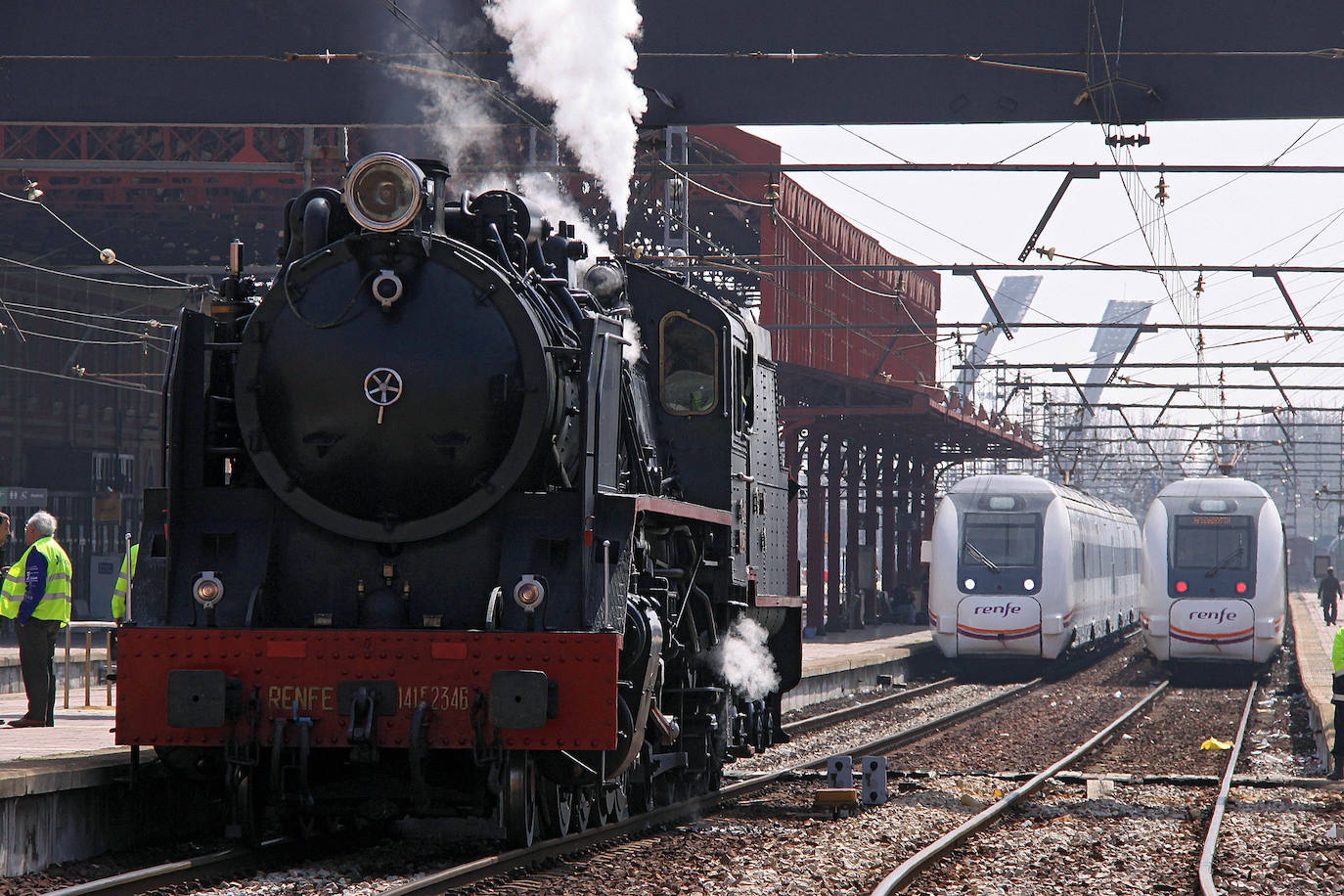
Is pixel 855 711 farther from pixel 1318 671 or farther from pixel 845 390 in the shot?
pixel 845 390

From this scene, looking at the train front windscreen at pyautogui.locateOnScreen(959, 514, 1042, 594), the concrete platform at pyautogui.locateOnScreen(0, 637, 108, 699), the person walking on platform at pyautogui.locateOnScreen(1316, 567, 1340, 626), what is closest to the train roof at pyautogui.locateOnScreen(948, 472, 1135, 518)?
the train front windscreen at pyautogui.locateOnScreen(959, 514, 1042, 594)

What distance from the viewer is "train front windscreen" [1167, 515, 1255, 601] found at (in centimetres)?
2423

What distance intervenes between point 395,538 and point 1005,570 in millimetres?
17635

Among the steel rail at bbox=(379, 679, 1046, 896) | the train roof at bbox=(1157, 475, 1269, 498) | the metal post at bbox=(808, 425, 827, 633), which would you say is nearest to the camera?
the steel rail at bbox=(379, 679, 1046, 896)

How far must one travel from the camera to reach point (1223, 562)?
24.3 metres

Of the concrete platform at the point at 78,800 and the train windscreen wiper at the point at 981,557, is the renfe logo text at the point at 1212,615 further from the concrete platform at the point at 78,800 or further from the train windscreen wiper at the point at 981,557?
the concrete platform at the point at 78,800

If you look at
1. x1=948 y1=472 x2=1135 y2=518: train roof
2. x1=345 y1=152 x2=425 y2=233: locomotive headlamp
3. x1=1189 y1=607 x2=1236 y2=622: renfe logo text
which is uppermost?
x1=345 y1=152 x2=425 y2=233: locomotive headlamp

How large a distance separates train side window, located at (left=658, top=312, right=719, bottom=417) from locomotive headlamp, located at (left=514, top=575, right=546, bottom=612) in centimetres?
253

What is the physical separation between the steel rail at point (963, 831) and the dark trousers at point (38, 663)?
253 inches

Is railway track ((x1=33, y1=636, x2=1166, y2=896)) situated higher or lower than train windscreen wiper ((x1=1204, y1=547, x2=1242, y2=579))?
lower

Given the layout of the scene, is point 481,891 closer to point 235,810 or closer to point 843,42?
point 235,810

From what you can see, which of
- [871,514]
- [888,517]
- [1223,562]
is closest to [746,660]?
[1223,562]

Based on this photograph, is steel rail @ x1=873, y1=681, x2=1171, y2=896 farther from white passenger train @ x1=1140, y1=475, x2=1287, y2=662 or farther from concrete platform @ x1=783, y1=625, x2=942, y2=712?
white passenger train @ x1=1140, y1=475, x2=1287, y2=662

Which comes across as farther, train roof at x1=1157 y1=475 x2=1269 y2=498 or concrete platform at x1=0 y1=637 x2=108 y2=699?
train roof at x1=1157 y1=475 x2=1269 y2=498
